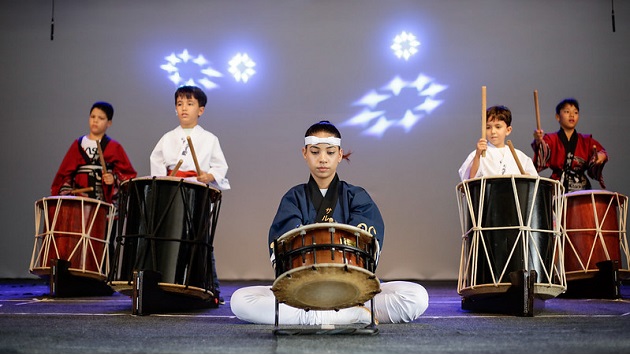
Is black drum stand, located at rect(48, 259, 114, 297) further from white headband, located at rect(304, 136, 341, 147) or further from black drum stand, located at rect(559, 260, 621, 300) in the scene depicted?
black drum stand, located at rect(559, 260, 621, 300)

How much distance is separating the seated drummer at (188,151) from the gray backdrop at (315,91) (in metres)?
1.66

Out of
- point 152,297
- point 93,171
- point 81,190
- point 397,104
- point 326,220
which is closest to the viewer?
point 326,220

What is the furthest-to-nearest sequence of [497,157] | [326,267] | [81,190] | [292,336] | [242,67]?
1. [242,67]
2. [81,190]
3. [497,157]
4. [292,336]
5. [326,267]

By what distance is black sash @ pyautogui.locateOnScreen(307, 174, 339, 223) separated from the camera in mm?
3035

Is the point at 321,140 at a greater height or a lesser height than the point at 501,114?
lesser

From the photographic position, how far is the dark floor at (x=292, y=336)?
2.12 metres

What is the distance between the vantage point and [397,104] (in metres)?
6.13

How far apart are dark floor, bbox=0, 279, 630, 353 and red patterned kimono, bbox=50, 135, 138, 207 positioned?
1440 mm

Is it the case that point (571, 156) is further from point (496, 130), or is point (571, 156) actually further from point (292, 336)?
point (292, 336)

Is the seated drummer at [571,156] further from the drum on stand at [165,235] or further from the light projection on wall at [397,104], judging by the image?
the drum on stand at [165,235]

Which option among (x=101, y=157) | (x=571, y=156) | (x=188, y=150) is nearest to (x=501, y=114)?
(x=571, y=156)

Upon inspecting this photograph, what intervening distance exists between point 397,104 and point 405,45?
516mm

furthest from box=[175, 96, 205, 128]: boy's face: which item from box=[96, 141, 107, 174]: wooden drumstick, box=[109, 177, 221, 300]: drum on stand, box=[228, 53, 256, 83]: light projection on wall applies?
box=[228, 53, 256, 83]: light projection on wall

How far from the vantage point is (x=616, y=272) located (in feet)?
14.7
